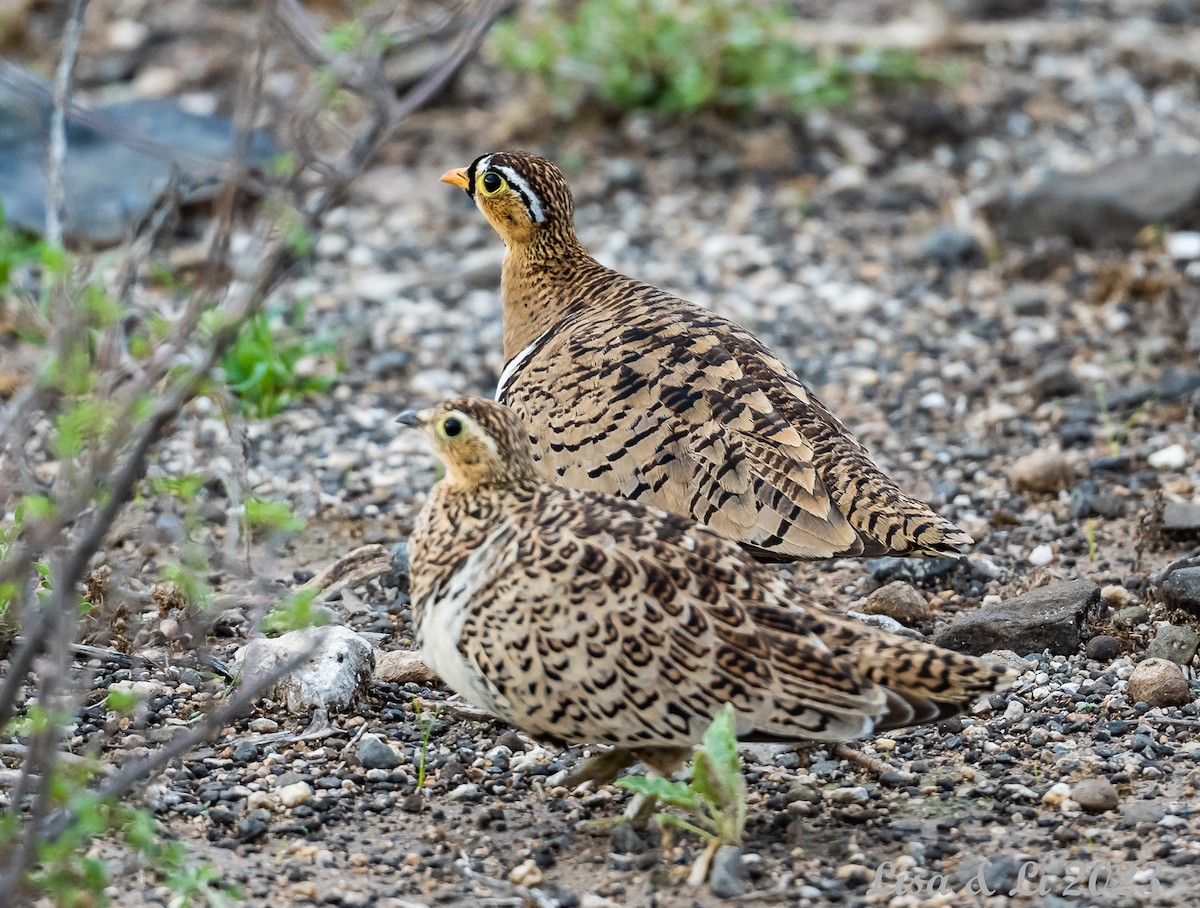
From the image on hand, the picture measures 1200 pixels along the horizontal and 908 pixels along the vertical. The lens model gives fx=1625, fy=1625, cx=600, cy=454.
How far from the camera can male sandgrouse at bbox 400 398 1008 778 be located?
3.65 m

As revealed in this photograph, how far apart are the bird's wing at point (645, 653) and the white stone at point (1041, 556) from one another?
2076 millimetres

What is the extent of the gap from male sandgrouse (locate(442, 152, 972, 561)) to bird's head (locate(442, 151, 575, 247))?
1.78 ft

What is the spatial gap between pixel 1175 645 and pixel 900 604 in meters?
0.83

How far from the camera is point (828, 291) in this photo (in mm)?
7980

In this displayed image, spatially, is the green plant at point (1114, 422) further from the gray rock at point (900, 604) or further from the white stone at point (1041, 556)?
the gray rock at point (900, 604)

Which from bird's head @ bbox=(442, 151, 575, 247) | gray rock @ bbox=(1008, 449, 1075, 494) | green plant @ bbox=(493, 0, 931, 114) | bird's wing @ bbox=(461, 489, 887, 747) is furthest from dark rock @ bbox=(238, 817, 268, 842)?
green plant @ bbox=(493, 0, 931, 114)

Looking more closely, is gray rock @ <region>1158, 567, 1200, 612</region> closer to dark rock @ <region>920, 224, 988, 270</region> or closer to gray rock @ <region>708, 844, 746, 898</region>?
gray rock @ <region>708, 844, 746, 898</region>

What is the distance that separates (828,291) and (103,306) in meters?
4.85

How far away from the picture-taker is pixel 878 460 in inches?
257

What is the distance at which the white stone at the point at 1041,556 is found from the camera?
5.58m

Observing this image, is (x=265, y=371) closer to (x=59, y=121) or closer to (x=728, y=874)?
(x=59, y=121)

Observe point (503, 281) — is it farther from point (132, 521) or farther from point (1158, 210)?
point (1158, 210)

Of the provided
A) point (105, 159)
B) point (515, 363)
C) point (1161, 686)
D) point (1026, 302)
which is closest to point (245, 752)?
point (515, 363)

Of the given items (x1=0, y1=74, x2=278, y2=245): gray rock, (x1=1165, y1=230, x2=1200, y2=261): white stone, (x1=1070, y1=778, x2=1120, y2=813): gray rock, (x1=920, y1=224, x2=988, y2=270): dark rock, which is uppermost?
(x1=0, y1=74, x2=278, y2=245): gray rock
